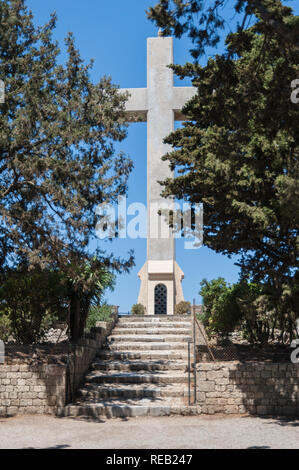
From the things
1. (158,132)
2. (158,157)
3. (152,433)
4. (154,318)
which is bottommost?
(152,433)

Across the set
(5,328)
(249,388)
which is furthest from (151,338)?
(249,388)

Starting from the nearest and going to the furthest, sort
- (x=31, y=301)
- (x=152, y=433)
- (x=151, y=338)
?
(x=152, y=433)
(x=31, y=301)
(x=151, y=338)

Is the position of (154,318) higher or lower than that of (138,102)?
lower

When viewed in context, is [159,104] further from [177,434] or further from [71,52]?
[177,434]

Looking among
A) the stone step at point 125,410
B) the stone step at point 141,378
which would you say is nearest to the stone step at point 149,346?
the stone step at point 141,378

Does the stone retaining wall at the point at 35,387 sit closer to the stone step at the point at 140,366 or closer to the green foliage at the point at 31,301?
the stone step at the point at 140,366

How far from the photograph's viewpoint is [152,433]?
10.1m

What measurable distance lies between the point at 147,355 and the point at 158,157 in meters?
12.4

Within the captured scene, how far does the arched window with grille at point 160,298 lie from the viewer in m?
25.5

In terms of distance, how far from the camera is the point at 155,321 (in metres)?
18.6

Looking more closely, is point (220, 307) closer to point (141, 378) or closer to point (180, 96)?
point (141, 378)

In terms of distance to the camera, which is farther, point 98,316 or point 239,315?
point 98,316

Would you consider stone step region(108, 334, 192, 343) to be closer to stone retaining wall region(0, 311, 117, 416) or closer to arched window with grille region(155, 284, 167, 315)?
stone retaining wall region(0, 311, 117, 416)
